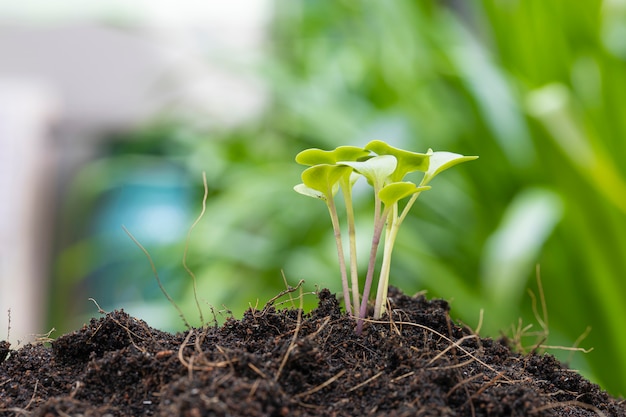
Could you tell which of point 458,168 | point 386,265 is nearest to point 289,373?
point 386,265

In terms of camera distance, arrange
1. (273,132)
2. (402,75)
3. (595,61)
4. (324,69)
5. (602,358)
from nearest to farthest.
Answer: (602,358) → (595,61) → (402,75) → (324,69) → (273,132)

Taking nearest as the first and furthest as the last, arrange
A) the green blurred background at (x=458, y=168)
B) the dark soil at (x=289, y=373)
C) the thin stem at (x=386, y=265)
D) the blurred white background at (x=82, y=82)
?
1. the dark soil at (x=289, y=373)
2. the thin stem at (x=386, y=265)
3. the green blurred background at (x=458, y=168)
4. the blurred white background at (x=82, y=82)

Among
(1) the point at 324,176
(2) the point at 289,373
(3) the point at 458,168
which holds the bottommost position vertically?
(3) the point at 458,168

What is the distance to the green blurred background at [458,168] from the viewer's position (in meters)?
1.31

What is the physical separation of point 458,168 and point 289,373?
1283mm

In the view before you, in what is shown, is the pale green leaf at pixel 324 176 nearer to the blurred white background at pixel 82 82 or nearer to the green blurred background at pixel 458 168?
the green blurred background at pixel 458 168

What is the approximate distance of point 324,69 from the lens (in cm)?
212

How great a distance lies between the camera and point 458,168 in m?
1.65

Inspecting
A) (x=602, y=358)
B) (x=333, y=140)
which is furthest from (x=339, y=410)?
(x=333, y=140)

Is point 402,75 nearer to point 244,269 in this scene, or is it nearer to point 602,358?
point 244,269

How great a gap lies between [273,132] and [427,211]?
74 cm

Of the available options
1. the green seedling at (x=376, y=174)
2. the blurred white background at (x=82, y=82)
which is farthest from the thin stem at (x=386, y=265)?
the blurred white background at (x=82, y=82)

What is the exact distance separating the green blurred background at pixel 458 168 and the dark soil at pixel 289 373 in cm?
69

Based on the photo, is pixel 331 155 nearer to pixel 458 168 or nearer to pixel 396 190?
pixel 396 190
